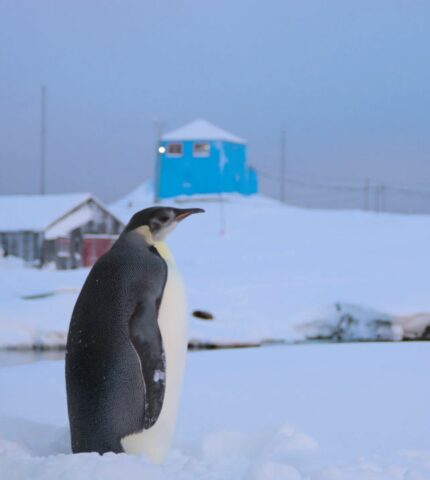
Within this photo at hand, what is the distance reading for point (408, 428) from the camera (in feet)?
11.9

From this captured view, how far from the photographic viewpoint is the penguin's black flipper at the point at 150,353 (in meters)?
2.83

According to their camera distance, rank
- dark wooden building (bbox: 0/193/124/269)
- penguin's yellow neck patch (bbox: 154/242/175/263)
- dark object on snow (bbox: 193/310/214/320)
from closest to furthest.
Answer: penguin's yellow neck patch (bbox: 154/242/175/263) → dark object on snow (bbox: 193/310/214/320) → dark wooden building (bbox: 0/193/124/269)

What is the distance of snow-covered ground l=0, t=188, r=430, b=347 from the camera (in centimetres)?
1348

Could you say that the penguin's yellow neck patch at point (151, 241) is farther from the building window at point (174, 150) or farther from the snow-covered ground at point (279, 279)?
the building window at point (174, 150)

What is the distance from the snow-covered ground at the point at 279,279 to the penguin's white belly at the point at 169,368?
956 centimetres

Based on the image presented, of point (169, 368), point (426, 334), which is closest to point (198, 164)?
point (426, 334)

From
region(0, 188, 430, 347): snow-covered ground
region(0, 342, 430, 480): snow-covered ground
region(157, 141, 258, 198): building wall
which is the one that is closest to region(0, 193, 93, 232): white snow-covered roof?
region(0, 188, 430, 347): snow-covered ground

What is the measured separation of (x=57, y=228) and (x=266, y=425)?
15.8m

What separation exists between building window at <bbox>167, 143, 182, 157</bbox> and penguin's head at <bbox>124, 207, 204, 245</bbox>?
92.6ft

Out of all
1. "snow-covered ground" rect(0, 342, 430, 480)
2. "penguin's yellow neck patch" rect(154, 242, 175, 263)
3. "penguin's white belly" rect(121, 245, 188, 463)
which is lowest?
"snow-covered ground" rect(0, 342, 430, 480)

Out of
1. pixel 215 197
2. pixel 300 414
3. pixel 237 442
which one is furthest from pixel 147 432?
pixel 215 197

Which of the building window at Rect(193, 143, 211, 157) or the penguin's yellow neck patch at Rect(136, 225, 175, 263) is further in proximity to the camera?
the building window at Rect(193, 143, 211, 157)

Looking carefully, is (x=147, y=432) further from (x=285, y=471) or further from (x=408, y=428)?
(x=408, y=428)

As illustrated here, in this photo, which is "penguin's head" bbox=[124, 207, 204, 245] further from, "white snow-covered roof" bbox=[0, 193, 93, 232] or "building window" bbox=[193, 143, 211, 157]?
"building window" bbox=[193, 143, 211, 157]
